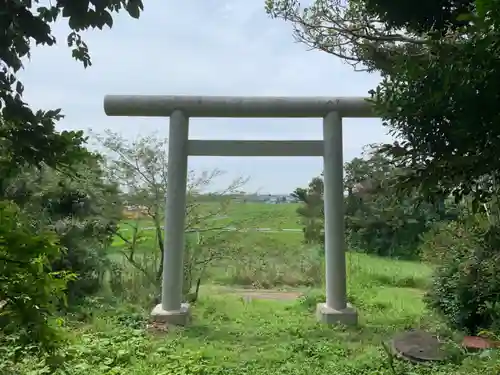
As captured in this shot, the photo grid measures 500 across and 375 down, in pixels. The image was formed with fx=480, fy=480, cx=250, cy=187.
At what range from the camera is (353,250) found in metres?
8.67

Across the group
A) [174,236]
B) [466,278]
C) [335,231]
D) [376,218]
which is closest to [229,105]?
[174,236]

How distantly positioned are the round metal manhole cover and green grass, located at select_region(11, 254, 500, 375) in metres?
0.09

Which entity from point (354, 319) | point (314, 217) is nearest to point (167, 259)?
point (354, 319)

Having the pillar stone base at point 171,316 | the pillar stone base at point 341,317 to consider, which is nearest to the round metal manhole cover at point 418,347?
the pillar stone base at point 341,317

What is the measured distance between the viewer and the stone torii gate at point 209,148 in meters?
4.26

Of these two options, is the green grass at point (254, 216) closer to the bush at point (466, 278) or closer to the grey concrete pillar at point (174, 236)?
the grey concrete pillar at point (174, 236)

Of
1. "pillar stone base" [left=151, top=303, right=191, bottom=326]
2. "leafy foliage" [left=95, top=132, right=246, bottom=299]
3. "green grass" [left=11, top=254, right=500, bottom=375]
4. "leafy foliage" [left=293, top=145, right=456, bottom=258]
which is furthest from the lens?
"leafy foliage" [left=293, top=145, right=456, bottom=258]

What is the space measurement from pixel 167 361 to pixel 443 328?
2.12 metres

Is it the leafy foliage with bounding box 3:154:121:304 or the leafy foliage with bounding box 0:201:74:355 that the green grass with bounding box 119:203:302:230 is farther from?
the leafy foliage with bounding box 0:201:74:355

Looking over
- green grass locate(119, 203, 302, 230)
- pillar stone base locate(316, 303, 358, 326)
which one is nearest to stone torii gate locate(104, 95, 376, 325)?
pillar stone base locate(316, 303, 358, 326)

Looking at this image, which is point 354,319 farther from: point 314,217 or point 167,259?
point 314,217

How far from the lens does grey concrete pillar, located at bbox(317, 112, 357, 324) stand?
428 cm

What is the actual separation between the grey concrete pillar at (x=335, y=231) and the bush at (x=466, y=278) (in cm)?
74

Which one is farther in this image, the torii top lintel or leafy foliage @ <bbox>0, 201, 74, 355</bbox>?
the torii top lintel
